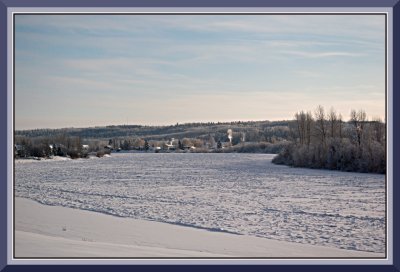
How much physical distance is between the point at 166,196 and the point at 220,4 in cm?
883

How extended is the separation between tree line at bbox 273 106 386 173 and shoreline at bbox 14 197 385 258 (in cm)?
1356

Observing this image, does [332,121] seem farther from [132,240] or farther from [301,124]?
[132,240]

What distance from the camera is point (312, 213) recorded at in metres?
9.05

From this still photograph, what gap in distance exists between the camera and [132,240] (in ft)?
20.5

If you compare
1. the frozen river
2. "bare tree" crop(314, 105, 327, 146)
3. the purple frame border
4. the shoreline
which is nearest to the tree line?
"bare tree" crop(314, 105, 327, 146)

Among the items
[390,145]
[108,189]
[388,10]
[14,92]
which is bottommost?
[108,189]

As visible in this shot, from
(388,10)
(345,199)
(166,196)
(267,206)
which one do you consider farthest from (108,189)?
(388,10)

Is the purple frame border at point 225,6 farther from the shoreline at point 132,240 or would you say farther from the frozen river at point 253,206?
the frozen river at point 253,206

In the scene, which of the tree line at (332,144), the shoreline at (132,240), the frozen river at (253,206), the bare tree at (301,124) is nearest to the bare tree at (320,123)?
the tree line at (332,144)

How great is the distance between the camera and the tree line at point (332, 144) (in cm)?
2148

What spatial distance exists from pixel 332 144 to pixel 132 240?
69.8ft

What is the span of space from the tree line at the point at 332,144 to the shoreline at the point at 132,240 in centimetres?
1356

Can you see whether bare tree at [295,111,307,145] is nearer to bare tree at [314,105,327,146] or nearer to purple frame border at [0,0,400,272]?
bare tree at [314,105,327,146]

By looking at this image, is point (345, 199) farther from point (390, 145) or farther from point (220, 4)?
point (220, 4)
